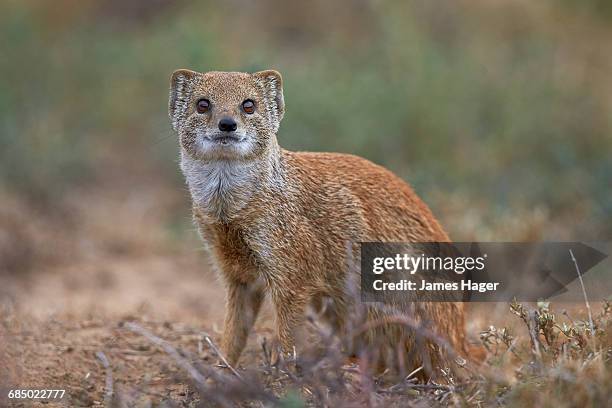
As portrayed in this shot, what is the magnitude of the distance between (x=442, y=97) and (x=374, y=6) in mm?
1514

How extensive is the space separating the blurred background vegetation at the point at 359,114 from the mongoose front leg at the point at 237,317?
321 cm

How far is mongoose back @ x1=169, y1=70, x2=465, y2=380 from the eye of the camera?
459 cm

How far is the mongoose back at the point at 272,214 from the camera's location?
4.59 m

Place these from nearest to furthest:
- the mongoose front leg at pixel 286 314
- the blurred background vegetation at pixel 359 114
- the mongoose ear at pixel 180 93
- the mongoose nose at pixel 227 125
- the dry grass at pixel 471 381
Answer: the dry grass at pixel 471 381 < the mongoose nose at pixel 227 125 < the mongoose front leg at pixel 286 314 < the mongoose ear at pixel 180 93 < the blurred background vegetation at pixel 359 114

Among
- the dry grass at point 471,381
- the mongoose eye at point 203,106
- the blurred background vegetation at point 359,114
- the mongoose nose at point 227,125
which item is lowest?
the dry grass at point 471,381

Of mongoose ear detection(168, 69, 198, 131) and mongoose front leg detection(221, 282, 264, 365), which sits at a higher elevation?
mongoose ear detection(168, 69, 198, 131)

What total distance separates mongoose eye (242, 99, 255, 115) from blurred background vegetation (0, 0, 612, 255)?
349cm

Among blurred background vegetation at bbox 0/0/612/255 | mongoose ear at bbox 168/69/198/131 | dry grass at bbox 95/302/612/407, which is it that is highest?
blurred background vegetation at bbox 0/0/612/255

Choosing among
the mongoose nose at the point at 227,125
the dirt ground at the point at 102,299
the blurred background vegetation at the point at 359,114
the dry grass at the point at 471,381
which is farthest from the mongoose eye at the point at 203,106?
the blurred background vegetation at the point at 359,114

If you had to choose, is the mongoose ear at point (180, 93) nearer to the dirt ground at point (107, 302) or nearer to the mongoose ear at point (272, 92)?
the mongoose ear at point (272, 92)

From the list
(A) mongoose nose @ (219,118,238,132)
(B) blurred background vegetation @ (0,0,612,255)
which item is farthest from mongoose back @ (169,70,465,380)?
(B) blurred background vegetation @ (0,0,612,255)

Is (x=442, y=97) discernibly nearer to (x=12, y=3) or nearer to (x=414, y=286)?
(x=414, y=286)

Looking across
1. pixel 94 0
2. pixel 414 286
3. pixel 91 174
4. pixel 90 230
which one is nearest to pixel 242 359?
pixel 414 286

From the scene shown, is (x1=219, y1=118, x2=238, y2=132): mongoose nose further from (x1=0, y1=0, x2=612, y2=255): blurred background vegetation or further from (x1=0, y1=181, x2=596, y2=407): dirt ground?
(x1=0, y1=0, x2=612, y2=255): blurred background vegetation
